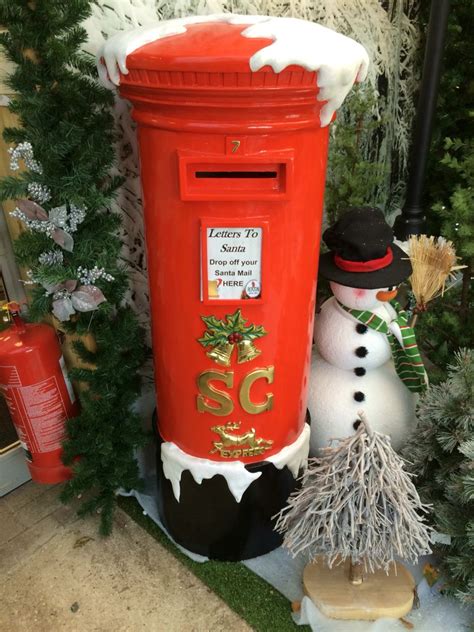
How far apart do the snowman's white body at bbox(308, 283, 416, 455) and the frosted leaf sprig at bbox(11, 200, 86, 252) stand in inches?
37.8

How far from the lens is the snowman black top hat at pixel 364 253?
1.84 m

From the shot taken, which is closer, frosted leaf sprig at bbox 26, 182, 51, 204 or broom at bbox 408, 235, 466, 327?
frosted leaf sprig at bbox 26, 182, 51, 204

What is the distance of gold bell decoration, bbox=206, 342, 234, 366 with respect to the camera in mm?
1603

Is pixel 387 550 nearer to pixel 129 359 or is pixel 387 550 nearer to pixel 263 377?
pixel 263 377

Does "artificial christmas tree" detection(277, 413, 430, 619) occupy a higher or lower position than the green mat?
higher

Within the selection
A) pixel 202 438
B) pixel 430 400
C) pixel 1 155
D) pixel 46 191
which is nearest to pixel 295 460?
pixel 202 438

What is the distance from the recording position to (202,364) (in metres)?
1.66

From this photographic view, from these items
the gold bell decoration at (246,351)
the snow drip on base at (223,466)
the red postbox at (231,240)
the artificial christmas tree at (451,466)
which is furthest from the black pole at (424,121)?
the gold bell decoration at (246,351)

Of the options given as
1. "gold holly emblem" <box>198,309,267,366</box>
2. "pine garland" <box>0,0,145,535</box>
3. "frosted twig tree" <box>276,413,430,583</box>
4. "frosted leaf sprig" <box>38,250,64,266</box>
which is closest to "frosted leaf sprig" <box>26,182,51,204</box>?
"pine garland" <box>0,0,145,535</box>

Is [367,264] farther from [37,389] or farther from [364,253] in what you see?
[37,389]

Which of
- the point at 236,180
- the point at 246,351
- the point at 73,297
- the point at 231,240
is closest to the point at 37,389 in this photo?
the point at 73,297

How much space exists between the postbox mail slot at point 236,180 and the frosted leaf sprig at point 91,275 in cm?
41

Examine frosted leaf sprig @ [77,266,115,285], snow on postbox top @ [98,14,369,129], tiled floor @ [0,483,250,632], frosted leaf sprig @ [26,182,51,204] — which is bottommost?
tiled floor @ [0,483,250,632]

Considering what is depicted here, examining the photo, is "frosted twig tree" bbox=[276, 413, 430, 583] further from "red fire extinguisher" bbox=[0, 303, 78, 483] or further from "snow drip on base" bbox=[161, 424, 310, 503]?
"red fire extinguisher" bbox=[0, 303, 78, 483]
